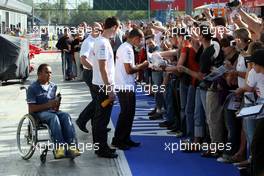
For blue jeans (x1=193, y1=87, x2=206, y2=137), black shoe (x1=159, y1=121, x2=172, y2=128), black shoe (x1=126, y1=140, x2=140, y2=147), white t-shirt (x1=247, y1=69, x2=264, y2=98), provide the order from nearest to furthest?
white t-shirt (x1=247, y1=69, x2=264, y2=98)
blue jeans (x1=193, y1=87, x2=206, y2=137)
black shoe (x1=126, y1=140, x2=140, y2=147)
black shoe (x1=159, y1=121, x2=172, y2=128)

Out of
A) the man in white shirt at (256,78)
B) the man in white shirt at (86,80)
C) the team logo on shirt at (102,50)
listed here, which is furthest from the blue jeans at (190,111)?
the man in white shirt at (256,78)

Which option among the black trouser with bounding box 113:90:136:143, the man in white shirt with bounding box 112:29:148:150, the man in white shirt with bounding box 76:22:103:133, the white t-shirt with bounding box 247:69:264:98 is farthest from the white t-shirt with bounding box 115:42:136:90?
the white t-shirt with bounding box 247:69:264:98

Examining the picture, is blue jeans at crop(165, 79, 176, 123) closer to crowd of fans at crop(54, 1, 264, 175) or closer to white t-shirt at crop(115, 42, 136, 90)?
crowd of fans at crop(54, 1, 264, 175)

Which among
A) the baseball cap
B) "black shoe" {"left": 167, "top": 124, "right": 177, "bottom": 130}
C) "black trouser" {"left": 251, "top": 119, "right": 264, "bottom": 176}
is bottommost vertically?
"black shoe" {"left": 167, "top": 124, "right": 177, "bottom": 130}

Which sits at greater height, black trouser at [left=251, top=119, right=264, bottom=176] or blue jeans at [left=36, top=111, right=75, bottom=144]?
black trouser at [left=251, top=119, right=264, bottom=176]

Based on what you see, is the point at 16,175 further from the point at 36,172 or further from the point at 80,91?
the point at 80,91

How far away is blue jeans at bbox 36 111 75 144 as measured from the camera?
284 inches

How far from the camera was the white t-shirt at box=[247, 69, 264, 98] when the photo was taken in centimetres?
598

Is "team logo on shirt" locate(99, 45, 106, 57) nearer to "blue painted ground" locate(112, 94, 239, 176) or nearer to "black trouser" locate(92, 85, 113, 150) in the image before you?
"black trouser" locate(92, 85, 113, 150)

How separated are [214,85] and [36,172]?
105 inches

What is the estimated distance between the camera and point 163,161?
7605 mm

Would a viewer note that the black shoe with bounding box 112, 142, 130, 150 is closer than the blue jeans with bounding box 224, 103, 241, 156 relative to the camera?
No

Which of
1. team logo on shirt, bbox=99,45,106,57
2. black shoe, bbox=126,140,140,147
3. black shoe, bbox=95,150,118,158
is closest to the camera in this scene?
team logo on shirt, bbox=99,45,106,57

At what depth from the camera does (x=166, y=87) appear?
994 centimetres
